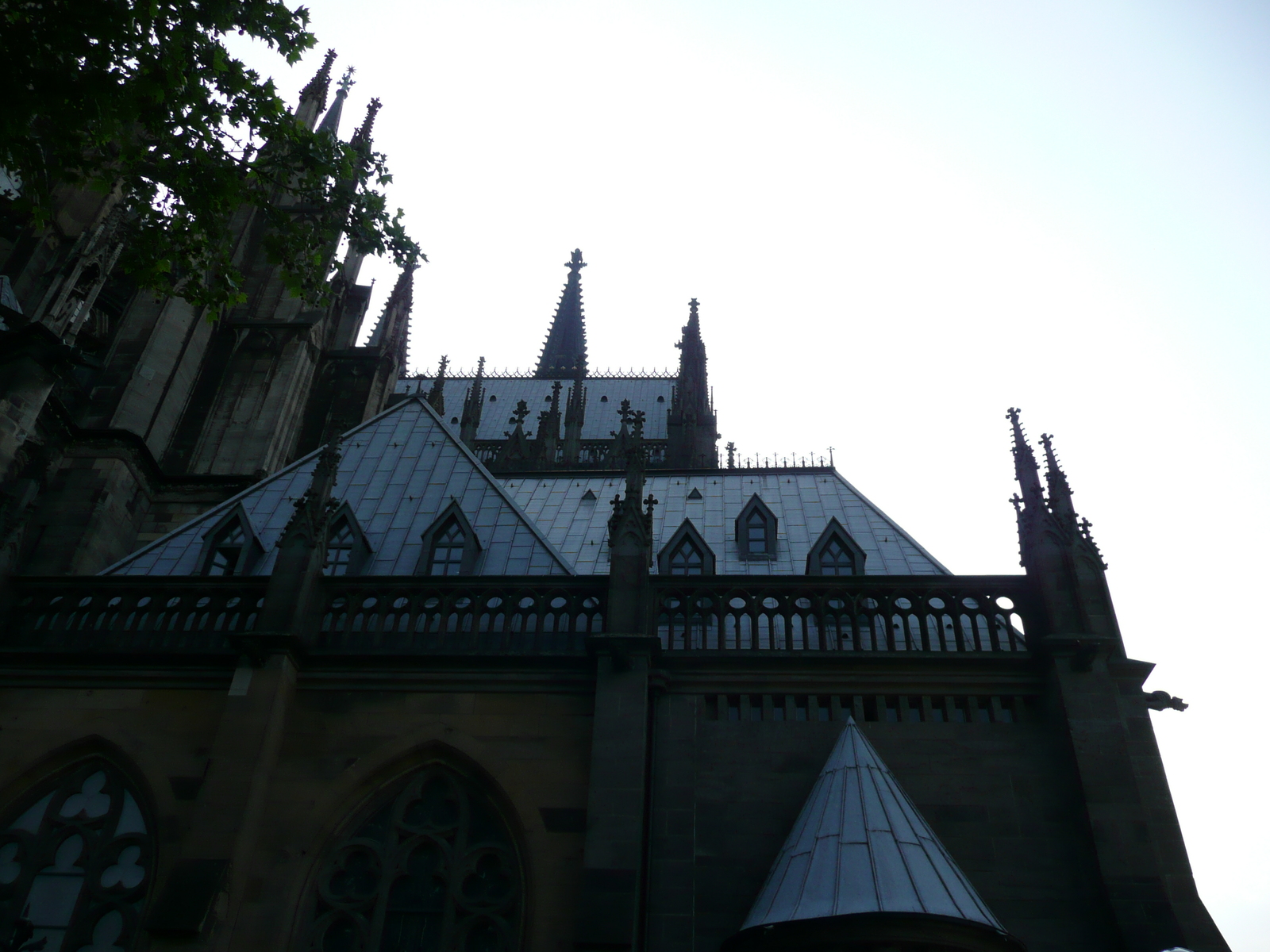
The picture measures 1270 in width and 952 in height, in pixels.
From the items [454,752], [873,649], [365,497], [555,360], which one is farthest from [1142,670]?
[555,360]

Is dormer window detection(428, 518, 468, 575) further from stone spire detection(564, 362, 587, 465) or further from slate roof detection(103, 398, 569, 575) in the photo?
stone spire detection(564, 362, 587, 465)

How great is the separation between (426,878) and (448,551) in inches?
219

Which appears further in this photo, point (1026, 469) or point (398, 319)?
point (398, 319)

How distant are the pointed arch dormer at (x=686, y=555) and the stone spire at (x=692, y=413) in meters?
23.4

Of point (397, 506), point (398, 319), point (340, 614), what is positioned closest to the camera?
point (340, 614)

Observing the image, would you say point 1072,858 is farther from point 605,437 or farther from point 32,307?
point 605,437

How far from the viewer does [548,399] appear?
51625mm

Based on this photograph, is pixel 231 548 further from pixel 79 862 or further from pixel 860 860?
pixel 860 860

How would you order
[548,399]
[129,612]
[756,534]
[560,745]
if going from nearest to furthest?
[560,745] → [129,612] → [756,534] → [548,399]

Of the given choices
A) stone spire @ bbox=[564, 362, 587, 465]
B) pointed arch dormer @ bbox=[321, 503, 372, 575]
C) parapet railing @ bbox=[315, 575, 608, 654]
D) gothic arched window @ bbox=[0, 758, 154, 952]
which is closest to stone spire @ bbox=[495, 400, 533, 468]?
stone spire @ bbox=[564, 362, 587, 465]

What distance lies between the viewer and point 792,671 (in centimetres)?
1333

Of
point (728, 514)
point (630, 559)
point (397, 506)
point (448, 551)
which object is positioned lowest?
point (630, 559)

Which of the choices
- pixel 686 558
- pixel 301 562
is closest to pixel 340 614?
pixel 301 562

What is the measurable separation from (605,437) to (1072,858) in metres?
40.5
